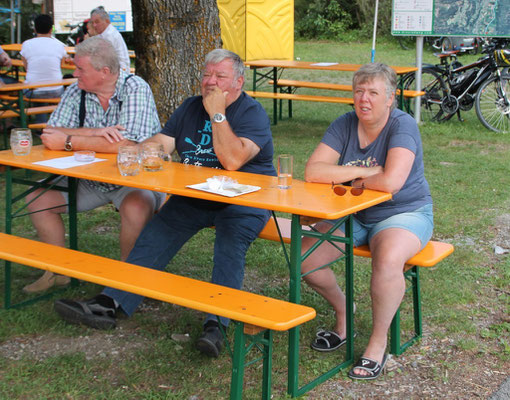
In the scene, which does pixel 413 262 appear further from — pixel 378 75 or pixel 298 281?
pixel 378 75

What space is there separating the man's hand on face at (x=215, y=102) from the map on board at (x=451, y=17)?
5919 mm

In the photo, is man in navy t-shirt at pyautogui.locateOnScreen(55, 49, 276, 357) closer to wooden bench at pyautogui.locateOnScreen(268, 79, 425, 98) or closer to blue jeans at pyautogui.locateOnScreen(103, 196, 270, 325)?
blue jeans at pyautogui.locateOnScreen(103, 196, 270, 325)

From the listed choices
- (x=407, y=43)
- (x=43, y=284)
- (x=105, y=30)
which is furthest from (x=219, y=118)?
(x=407, y=43)

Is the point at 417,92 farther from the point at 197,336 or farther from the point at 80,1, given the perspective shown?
the point at 80,1

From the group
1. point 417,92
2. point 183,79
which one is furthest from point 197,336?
point 417,92

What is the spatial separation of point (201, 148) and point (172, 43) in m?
1.88

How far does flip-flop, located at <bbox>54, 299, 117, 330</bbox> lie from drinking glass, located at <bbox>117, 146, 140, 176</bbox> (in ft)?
2.27

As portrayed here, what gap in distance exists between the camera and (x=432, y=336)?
11.3 ft

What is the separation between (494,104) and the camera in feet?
28.6

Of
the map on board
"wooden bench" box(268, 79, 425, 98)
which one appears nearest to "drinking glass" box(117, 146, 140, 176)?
"wooden bench" box(268, 79, 425, 98)

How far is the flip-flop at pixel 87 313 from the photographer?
135 inches

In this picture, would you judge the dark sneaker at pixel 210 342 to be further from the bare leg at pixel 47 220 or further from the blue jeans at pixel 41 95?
the blue jeans at pixel 41 95

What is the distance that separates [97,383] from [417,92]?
6493mm

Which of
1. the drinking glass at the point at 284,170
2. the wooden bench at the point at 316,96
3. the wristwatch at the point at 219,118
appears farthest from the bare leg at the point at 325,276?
the wooden bench at the point at 316,96
